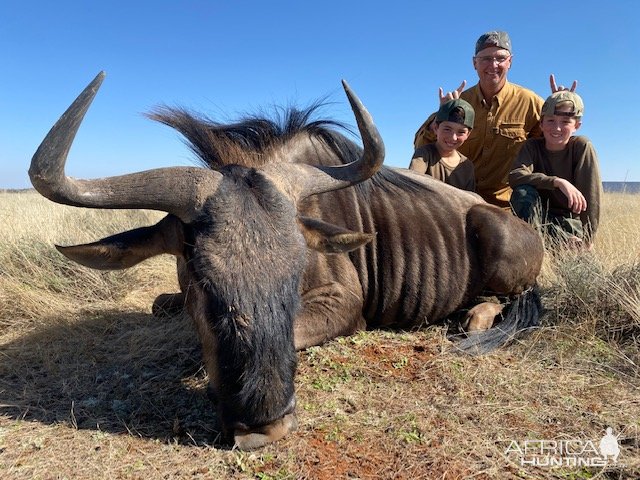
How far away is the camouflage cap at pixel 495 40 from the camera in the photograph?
22.5ft

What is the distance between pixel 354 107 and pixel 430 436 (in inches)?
80.6

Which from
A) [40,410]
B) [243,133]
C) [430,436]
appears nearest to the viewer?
[430,436]

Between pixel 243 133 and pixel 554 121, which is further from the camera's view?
pixel 554 121

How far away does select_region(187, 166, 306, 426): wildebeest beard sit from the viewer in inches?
93.7

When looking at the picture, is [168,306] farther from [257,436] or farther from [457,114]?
[457,114]

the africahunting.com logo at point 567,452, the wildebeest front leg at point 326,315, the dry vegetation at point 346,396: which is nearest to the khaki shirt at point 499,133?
the dry vegetation at point 346,396

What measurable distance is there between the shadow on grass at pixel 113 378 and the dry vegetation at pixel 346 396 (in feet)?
0.05

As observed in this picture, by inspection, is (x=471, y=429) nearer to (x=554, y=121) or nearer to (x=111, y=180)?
(x=111, y=180)

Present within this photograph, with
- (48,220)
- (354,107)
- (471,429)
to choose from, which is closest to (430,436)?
(471,429)

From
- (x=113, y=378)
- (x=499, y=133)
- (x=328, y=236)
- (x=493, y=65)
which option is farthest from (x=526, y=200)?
(x=113, y=378)

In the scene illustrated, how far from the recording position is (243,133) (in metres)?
4.05

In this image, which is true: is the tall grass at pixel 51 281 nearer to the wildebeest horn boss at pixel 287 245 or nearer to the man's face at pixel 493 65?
the wildebeest horn boss at pixel 287 245

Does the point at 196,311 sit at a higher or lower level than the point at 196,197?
lower

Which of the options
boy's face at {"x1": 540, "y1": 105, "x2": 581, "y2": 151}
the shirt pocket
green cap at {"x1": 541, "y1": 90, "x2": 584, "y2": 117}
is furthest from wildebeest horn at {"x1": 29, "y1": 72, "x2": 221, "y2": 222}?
the shirt pocket
